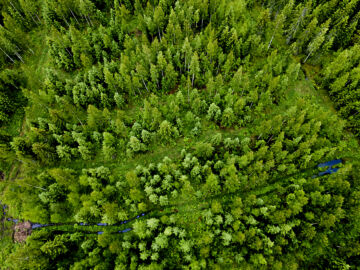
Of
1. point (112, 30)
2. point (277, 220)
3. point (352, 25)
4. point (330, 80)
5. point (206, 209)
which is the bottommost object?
point (277, 220)

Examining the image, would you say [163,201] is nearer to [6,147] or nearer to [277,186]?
[277,186]

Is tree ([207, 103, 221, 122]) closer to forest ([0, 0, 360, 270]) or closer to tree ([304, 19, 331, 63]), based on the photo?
forest ([0, 0, 360, 270])

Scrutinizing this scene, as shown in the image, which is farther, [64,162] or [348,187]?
[64,162]

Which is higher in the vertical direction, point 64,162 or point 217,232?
point 64,162

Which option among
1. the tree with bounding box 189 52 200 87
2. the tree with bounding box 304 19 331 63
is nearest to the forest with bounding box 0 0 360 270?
the tree with bounding box 304 19 331 63

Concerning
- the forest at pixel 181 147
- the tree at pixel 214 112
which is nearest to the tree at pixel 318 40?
the forest at pixel 181 147

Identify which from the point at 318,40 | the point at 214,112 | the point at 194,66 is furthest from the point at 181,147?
the point at 318,40

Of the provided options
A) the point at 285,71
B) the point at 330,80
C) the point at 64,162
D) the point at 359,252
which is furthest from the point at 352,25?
the point at 64,162

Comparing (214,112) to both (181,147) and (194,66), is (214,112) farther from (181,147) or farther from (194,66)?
(194,66)
